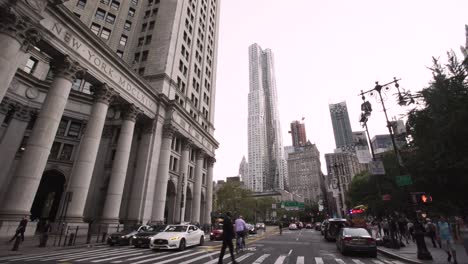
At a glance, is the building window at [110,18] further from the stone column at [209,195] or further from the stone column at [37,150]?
the stone column at [209,195]

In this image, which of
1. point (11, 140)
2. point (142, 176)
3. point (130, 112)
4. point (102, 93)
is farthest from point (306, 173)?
point (11, 140)

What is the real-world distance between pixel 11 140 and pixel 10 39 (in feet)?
55.4

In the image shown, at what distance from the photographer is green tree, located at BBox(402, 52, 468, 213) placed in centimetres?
1366

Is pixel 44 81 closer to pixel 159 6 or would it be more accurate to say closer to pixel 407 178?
pixel 159 6

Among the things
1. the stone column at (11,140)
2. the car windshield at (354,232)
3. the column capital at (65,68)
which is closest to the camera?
the car windshield at (354,232)

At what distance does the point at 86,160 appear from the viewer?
21984 mm

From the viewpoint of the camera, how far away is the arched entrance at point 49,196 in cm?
3122

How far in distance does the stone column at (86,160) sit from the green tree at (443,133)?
25.6 meters

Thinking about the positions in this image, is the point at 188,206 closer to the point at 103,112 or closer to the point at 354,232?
the point at 103,112

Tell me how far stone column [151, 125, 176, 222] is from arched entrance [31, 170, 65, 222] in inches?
489

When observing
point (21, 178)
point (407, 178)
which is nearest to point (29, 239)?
point (21, 178)

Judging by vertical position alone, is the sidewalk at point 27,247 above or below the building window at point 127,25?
below

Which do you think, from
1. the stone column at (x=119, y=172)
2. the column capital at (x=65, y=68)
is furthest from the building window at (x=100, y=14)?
the column capital at (x=65, y=68)

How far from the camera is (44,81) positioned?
30.6m
